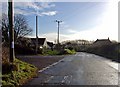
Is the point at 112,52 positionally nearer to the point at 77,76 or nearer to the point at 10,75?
the point at 77,76

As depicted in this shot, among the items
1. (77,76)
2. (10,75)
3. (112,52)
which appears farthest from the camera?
(112,52)

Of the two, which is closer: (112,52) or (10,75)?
(10,75)

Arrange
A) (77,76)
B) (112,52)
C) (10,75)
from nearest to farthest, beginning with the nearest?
(10,75), (77,76), (112,52)

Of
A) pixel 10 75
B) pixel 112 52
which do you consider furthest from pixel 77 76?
pixel 112 52

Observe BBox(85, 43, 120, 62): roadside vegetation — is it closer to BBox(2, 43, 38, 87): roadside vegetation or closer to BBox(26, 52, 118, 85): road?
BBox(26, 52, 118, 85): road

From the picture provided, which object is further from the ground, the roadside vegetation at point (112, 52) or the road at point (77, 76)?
the road at point (77, 76)

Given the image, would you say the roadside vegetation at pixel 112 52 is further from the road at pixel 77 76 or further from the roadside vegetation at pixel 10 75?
the roadside vegetation at pixel 10 75

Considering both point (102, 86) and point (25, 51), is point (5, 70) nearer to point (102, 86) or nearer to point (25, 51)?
point (102, 86)

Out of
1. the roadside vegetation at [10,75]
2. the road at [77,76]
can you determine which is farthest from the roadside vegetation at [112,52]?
the roadside vegetation at [10,75]

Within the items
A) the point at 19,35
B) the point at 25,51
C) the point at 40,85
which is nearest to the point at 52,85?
the point at 40,85

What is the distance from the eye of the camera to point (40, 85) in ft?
37.8

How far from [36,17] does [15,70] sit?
1749 inches

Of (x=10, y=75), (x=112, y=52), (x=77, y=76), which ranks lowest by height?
(x=112, y=52)

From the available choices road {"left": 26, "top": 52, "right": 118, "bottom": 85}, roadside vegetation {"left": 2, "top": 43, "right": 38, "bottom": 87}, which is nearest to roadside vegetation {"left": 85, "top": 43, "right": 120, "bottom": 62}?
road {"left": 26, "top": 52, "right": 118, "bottom": 85}
